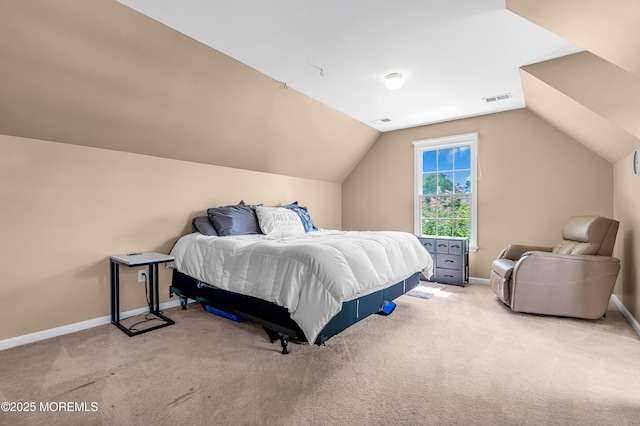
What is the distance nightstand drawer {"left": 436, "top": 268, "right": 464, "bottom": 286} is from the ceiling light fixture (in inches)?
106

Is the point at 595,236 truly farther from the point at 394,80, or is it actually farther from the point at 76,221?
the point at 76,221

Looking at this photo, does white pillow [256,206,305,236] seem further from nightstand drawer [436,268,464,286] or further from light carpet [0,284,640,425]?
nightstand drawer [436,268,464,286]

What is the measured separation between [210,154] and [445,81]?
2.87 m

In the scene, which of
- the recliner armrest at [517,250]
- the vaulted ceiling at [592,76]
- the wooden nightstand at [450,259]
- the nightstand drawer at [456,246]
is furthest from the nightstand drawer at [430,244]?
the vaulted ceiling at [592,76]

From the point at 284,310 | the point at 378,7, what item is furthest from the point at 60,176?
the point at 378,7

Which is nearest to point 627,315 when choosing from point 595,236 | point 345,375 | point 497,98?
point 595,236

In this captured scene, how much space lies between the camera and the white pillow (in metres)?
3.81

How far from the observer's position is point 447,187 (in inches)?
200

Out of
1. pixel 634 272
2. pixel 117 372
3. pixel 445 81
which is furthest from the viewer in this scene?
pixel 445 81

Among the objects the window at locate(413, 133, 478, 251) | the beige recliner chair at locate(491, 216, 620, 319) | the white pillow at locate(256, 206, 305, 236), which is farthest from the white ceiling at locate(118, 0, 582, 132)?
the beige recliner chair at locate(491, 216, 620, 319)

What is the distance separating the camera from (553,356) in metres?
2.40

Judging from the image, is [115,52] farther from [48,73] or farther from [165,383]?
[165,383]

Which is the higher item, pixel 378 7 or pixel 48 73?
pixel 378 7

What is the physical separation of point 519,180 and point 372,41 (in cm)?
311
